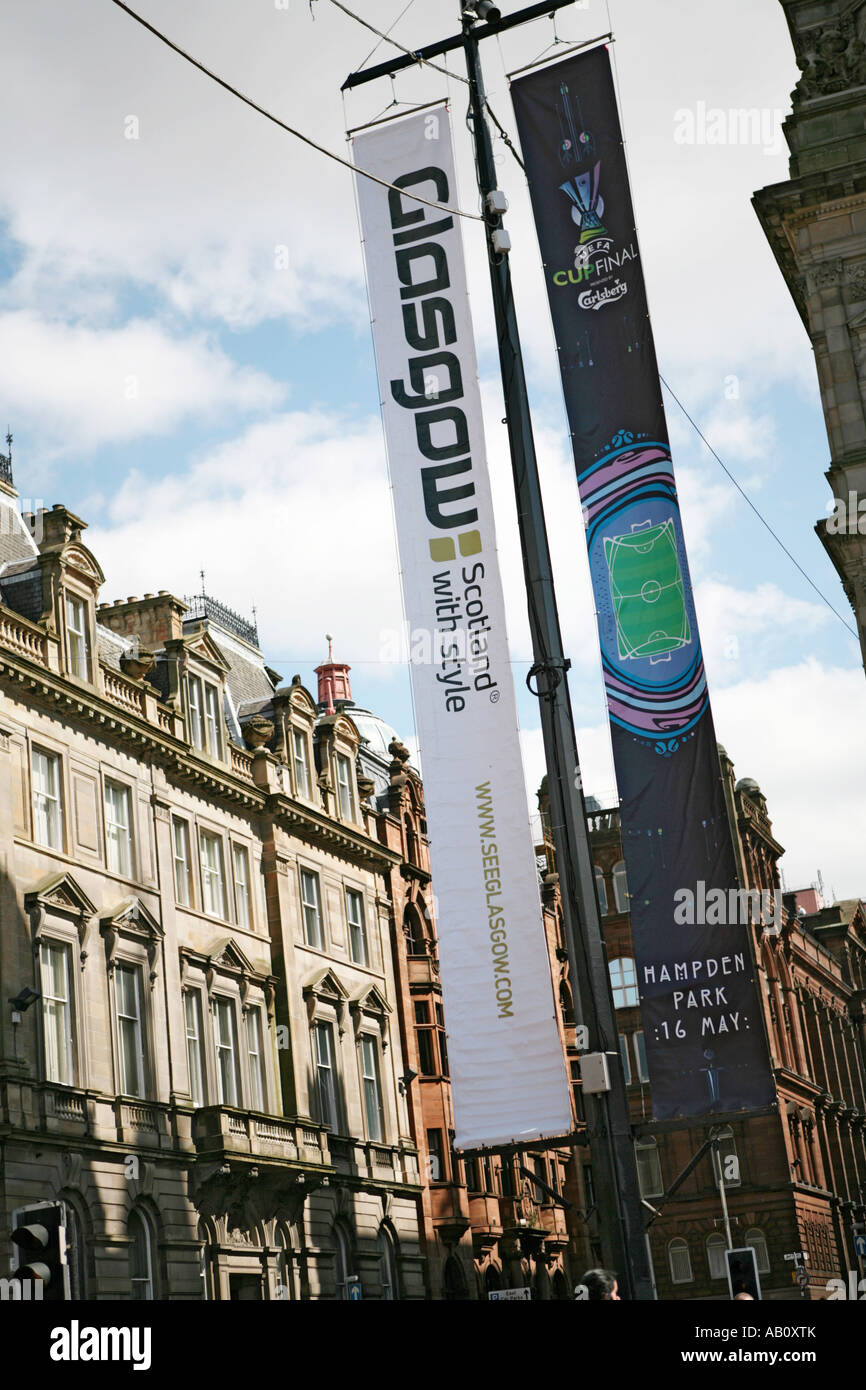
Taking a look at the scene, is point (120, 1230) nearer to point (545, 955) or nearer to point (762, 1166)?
point (545, 955)

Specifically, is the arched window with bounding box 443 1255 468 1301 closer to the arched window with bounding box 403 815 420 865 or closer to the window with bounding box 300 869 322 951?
the window with bounding box 300 869 322 951

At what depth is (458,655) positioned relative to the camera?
16031 millimetres

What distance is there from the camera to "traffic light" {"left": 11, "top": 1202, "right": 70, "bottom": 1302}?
1178 cm

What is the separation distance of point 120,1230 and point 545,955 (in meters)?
23.8

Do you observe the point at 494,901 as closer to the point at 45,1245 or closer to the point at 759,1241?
the point at 45,1245

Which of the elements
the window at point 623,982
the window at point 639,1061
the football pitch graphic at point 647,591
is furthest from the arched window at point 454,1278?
the football pitch graphic at point 647,591

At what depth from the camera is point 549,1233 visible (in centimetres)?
6500

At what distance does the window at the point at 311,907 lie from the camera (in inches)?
1928

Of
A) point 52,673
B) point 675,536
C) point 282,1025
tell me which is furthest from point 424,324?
point 282,1025

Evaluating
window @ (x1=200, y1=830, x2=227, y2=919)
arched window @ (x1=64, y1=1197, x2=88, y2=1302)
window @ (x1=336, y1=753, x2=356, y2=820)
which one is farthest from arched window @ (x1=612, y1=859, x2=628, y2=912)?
arched window @ (x1=64, y1=1197, x2=88, y2=1302)

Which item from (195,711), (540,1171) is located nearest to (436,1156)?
(540,1171)

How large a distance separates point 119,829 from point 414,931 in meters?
19.3

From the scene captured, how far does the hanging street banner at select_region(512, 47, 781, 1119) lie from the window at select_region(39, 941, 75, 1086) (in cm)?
2230

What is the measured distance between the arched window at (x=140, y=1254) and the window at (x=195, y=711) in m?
12.7
